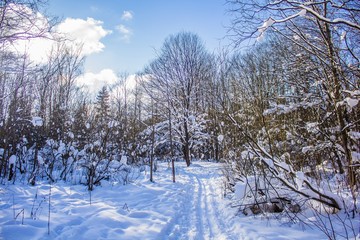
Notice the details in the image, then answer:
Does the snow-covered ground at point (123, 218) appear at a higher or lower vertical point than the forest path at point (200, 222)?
higher

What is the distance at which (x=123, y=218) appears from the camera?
4.66 meters

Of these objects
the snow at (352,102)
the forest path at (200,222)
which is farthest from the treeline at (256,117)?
the forest path at (200,222)

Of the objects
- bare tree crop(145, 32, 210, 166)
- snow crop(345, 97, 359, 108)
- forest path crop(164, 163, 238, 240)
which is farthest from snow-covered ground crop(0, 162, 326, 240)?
bare tree crop(145, 32, 210, 166)

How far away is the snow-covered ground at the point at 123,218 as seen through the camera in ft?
12.2

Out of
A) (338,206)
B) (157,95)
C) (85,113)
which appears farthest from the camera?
(157,95)

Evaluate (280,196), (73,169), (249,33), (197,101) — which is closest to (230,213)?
(280,196)

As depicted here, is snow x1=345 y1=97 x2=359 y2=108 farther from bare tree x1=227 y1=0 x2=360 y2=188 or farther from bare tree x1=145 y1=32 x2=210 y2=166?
bare tree x1=145 y1=32 x2=210 y2=166

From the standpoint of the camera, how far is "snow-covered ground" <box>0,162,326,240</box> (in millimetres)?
3730

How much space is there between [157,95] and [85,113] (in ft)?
32.1

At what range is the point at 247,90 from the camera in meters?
5.93

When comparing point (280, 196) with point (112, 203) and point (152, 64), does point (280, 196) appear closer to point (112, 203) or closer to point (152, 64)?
point (112, 203)

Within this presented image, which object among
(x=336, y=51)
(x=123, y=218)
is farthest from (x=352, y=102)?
(x=123, y=218)

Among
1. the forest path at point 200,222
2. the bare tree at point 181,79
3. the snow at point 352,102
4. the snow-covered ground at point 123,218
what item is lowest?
the forest path at point 200,222

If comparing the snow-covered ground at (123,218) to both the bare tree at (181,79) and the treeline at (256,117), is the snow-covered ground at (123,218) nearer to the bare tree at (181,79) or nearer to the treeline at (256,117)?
the treeline at (256,117)
